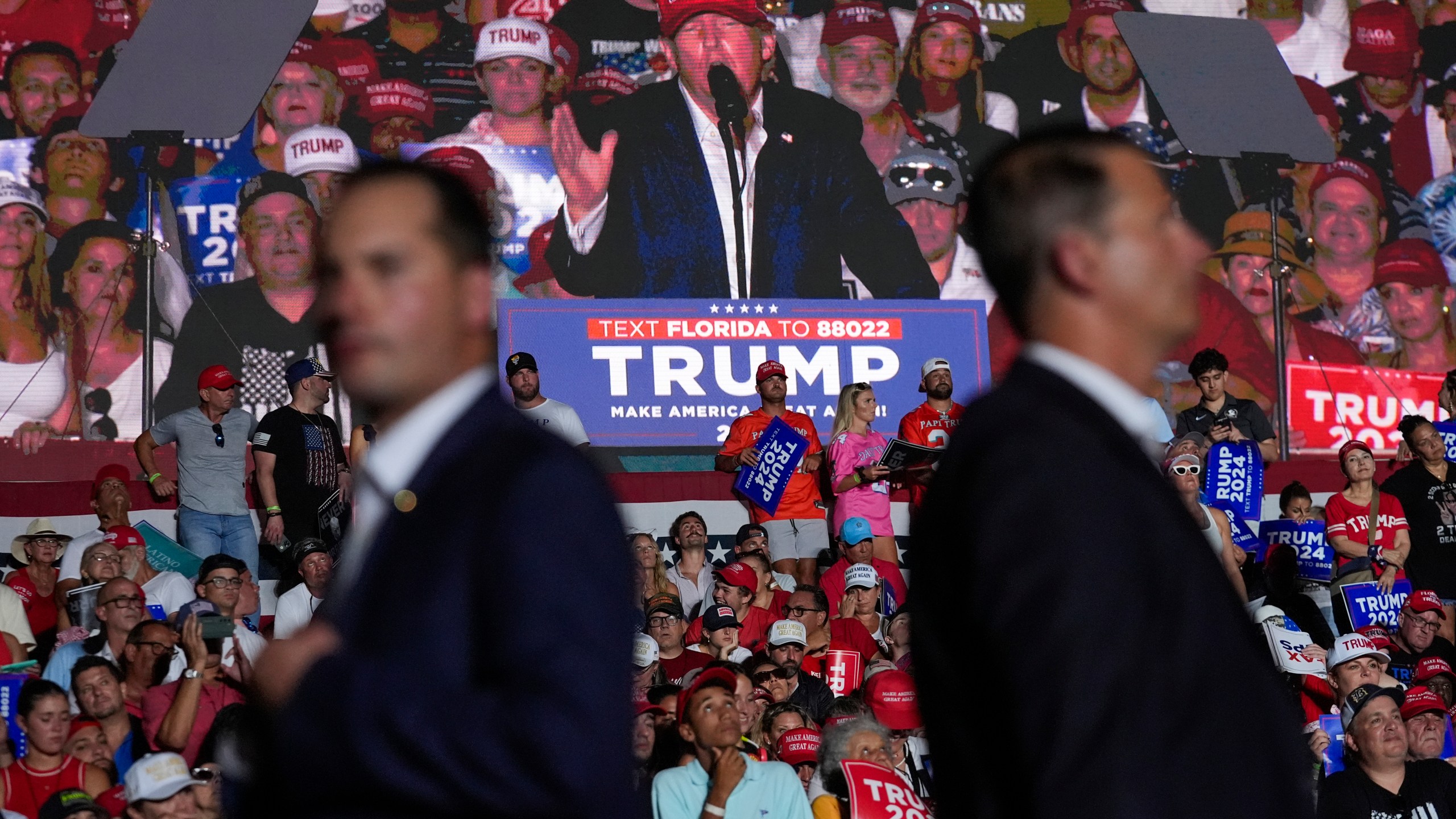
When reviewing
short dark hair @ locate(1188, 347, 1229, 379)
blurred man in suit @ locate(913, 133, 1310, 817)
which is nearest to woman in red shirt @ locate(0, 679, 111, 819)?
blurred man in suit @ locate(913, 133, 1310, 817)

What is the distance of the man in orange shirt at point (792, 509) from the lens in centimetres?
1005

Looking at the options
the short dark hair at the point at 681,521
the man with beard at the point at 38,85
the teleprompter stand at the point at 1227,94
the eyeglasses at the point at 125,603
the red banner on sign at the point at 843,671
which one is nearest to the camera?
the eyeglasses at the point at 125,603

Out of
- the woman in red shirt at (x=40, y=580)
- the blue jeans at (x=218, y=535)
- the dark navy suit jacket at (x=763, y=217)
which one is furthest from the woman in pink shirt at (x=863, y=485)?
the dark navy suit jacket at (x=763, y=217)

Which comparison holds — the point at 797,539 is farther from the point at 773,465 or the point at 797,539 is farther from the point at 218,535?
the point at 218,535

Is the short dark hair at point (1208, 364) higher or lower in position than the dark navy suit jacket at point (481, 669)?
higher

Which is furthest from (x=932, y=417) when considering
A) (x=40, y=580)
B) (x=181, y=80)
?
(x=181, y=80)

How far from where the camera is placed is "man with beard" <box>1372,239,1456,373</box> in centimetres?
1739

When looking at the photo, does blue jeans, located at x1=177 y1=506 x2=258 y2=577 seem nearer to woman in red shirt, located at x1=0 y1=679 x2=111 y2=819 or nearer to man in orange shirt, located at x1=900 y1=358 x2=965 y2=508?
woman in red shirt, located at x1=0 y1=679 x2=111 y2=819

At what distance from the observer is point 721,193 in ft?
52.9

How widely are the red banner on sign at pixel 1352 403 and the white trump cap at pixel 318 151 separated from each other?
941 centimetres

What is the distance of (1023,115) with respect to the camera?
669 inches

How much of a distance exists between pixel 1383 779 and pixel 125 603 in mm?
5571

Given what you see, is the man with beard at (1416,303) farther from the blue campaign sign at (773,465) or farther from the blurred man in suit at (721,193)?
the blue campaign sign at (773,465)

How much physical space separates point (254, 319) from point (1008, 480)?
13886 mm
